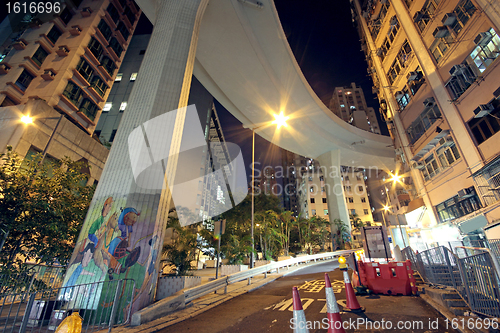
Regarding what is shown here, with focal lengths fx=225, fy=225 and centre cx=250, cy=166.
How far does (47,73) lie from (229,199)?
80.0 feet

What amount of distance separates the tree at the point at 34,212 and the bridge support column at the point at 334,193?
39383 mm

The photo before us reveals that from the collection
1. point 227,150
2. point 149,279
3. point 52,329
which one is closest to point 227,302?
point 149,279

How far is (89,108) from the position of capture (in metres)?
29.3

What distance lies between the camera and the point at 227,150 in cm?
9144

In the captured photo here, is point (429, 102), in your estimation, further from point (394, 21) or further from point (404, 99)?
point (394, 21)

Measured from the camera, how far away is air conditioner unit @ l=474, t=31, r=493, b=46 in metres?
17.0

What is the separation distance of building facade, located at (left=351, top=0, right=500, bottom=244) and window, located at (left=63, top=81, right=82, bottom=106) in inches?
1539

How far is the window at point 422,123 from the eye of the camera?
2310 cm

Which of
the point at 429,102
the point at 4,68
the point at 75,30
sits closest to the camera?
the point at 4,68

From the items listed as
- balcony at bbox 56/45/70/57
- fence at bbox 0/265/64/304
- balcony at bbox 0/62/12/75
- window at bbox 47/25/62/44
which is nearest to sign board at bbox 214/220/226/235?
fence at bbox 0/265/64/304

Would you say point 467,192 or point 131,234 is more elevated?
point 467,192

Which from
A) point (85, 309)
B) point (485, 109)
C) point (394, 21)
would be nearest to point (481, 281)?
point (85, 309)

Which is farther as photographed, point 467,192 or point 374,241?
point 467,192

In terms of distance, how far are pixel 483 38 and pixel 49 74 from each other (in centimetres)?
4058
